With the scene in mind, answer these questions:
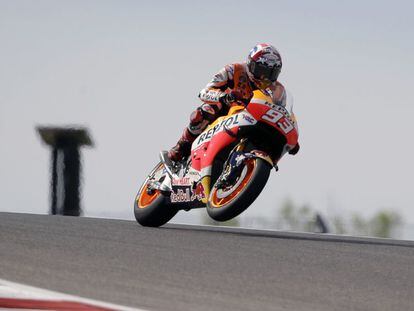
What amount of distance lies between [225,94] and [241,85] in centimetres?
26

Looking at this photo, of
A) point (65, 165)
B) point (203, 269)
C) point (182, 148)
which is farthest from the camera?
point (65, 165)

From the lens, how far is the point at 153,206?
12070 mm

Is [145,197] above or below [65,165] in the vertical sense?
below

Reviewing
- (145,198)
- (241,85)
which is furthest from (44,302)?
(145,198)

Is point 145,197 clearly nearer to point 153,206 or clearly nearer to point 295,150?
point 153,206

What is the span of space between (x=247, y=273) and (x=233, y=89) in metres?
4.03

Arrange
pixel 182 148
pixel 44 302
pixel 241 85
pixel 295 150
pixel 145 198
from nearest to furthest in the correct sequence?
pixel 44 302
pixel 295 150
pixel 241 85
pixel 182 148
pixel 145 198

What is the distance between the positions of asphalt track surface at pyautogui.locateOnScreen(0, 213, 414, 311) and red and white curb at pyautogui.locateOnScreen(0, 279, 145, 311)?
29 cm

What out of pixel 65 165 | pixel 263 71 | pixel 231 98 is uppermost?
pixel 263 71

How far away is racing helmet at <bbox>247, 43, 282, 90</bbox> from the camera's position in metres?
11.2

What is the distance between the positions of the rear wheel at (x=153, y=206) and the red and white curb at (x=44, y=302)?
603 centimetres

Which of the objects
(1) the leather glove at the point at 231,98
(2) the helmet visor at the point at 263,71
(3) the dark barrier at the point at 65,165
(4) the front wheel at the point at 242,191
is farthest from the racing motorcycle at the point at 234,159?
(3) the dark barrier at the point at 65,165

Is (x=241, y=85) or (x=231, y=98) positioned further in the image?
(x=241, y=85)

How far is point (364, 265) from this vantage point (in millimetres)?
8906
